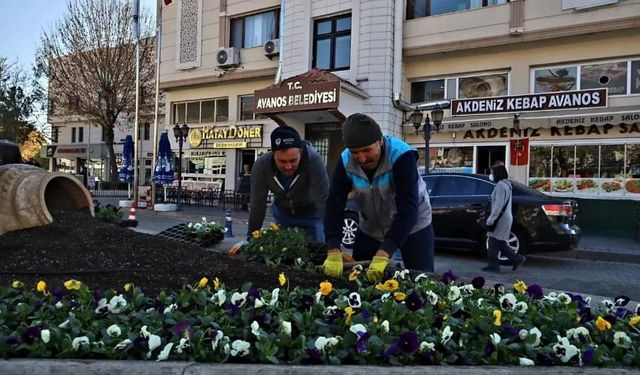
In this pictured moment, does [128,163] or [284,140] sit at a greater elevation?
[128,163]

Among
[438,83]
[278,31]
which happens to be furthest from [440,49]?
[278,31]

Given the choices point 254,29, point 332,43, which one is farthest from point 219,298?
point 254,29

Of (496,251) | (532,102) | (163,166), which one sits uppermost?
(532,102)

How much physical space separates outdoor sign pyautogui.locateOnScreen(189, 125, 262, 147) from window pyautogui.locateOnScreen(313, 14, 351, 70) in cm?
415

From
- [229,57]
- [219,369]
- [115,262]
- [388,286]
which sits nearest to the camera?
[219,369]

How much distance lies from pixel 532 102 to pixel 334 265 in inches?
514

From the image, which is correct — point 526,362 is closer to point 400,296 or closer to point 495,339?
point 495,339

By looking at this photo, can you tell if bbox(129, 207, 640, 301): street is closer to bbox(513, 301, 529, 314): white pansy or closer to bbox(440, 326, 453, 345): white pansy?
bbox(513, 301, 529, 314): white pansy

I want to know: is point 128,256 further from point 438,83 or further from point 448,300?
point 438,83

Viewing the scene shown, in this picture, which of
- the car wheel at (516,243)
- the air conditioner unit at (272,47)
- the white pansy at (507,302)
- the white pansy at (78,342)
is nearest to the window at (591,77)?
the car wheel at (516,243)

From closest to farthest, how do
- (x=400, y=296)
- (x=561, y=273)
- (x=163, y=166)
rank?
(x=400, y=296) → (x=561, y=273) → (x=163, y=166)

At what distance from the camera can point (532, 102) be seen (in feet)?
47.4

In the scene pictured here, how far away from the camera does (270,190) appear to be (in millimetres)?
3877

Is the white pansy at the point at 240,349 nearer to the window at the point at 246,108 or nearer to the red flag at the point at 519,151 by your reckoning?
the red flag at the point at 519,151
